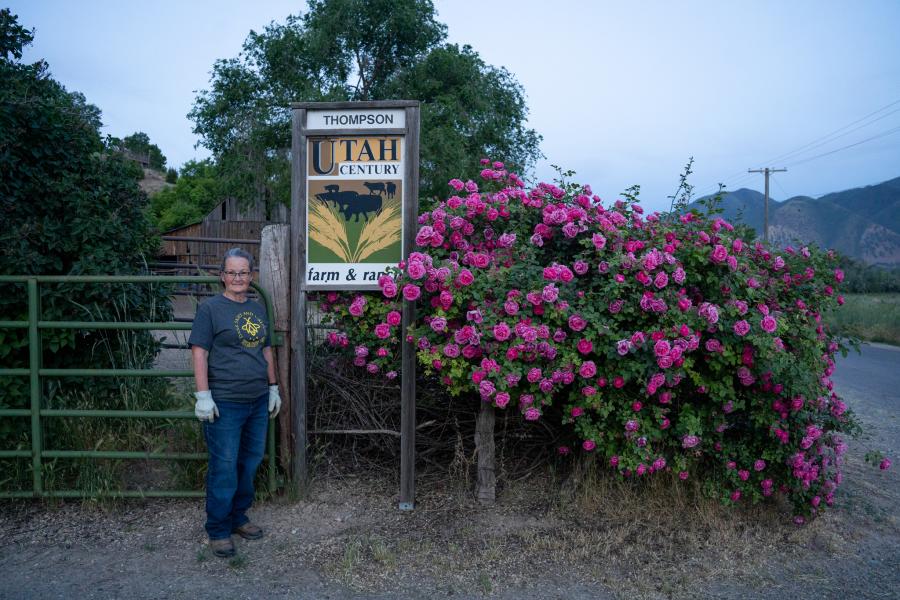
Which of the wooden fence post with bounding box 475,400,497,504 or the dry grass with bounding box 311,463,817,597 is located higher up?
the wooden fence post with bounding box 475,400,497,504

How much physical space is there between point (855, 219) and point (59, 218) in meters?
134

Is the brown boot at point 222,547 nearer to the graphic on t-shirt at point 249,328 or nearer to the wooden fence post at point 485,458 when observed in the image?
the graphic on t-shirt at point 249,328

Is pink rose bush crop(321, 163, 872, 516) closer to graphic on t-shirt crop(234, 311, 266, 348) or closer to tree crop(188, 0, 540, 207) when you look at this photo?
graphic on t-shirt crop(234, 311, 266, 348)

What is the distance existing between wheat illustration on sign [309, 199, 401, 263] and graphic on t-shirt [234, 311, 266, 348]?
0.86 m

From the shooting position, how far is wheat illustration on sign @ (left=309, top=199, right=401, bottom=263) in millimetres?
4770

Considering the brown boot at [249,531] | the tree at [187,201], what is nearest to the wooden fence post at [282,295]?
the brown boot at [249,531]

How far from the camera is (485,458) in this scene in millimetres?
4820

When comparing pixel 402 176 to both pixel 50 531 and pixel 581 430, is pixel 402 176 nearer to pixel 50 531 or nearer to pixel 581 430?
pixel 581 430

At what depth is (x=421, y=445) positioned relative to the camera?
5301mm

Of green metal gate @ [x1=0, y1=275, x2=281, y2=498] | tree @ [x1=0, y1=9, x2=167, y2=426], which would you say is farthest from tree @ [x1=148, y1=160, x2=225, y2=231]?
green metal gate @ [x1=0, y1=275, x2=281, y2=498]

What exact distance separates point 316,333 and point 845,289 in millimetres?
3939

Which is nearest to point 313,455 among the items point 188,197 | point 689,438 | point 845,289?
point 689,438

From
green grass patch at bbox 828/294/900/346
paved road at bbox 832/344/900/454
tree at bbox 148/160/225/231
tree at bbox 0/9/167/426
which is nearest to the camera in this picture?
tree at bbox 0/9/167/426

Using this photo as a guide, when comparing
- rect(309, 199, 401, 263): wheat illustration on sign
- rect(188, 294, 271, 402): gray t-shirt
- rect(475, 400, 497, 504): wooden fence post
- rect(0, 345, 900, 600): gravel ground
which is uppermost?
rect(309, 199, 401, 263): wheat illustration on sign
